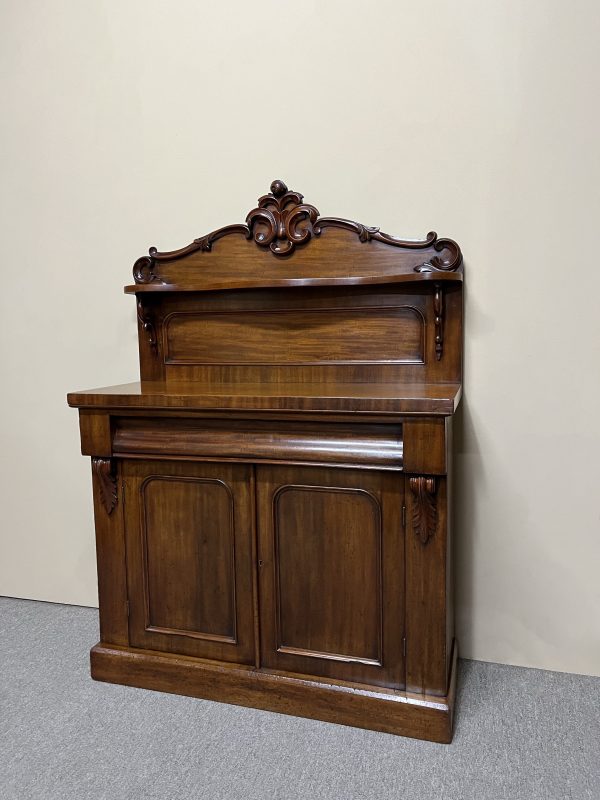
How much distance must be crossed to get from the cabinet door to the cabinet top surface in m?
0.20

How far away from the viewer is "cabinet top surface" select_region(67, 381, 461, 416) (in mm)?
1696

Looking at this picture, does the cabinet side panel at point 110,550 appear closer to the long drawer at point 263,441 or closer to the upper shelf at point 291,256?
the long drawer at point 263,441

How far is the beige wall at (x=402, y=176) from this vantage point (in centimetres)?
204

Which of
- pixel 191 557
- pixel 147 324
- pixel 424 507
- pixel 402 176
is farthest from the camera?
pixel 147 324

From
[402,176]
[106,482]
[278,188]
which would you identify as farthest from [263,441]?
[402,176]

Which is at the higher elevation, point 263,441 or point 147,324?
point 147,324

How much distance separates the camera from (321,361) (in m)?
2.24

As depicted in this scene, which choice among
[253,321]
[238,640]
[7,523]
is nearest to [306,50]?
[253,321]

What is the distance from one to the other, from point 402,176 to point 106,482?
140 centimetres

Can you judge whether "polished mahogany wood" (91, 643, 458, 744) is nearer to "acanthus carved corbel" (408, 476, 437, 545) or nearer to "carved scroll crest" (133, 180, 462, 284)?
"acanthus carved corbel" (408, 476, 437, 545)

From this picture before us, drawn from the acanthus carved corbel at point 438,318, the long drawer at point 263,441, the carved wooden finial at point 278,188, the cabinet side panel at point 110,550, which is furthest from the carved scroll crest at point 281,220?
the cabinet side panel at point 110,550

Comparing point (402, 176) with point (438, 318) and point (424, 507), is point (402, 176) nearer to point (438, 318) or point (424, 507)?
point (438, 318)

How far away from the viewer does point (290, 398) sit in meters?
1.80

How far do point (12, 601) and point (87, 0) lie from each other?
2473 millimetres
